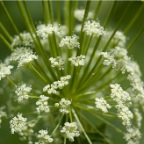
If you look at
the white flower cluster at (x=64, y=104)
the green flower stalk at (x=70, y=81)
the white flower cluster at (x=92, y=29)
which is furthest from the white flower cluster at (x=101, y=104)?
the white flower cluster at (x=92, y=29)

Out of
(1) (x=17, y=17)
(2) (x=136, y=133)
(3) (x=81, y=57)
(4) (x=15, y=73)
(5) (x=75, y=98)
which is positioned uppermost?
(1) (x=17, y=17)

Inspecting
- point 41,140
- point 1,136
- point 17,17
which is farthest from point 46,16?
point 17,17

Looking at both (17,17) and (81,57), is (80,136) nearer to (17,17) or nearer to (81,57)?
(81,57)

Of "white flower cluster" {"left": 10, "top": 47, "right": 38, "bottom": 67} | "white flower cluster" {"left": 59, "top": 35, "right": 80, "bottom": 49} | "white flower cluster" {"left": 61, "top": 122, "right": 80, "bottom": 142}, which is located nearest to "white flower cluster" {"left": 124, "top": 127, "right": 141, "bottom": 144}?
"white flower cluster" {"left": 61, "top": 122, "right": 80, "bottom": 142}

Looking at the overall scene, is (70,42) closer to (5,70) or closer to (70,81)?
(70,81)

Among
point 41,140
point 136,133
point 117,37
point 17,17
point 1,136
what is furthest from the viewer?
point 17,17
